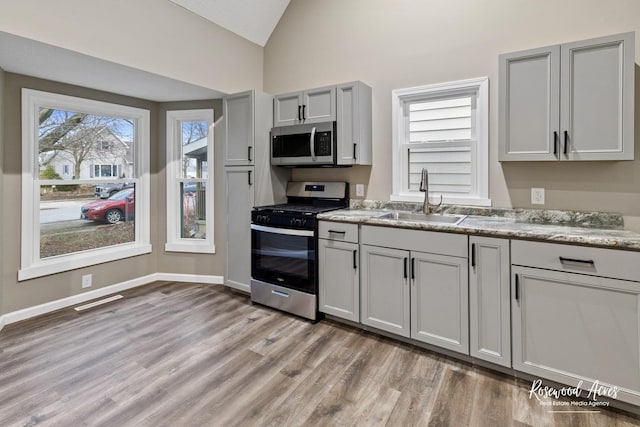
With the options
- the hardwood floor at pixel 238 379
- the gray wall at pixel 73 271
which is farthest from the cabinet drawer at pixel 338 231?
the gray wall at pixel 73 271

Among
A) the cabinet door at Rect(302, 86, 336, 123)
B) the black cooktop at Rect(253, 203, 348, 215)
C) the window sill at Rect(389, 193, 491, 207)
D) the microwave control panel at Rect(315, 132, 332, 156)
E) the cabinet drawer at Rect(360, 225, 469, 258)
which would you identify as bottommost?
the cabinet drawer at Rect(360, 225, 469, 258)

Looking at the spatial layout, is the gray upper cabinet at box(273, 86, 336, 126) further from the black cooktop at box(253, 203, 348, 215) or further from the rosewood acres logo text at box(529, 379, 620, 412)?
the rosewood acres logo text at box(529, 379, 620, 412)

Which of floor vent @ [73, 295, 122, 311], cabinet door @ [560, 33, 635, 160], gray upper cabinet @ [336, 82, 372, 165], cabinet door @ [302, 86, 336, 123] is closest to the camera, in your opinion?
Answer: cabinet door @ [560, 33, 635, 160]

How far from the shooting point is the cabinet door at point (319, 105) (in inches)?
125

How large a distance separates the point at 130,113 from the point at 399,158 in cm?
301

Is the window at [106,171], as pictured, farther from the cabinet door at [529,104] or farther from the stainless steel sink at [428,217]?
the cabinet door at [529,104]

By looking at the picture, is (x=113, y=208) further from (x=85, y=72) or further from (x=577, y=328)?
(x=577, y=328)

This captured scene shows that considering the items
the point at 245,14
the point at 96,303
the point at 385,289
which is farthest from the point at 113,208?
the point at 385,289

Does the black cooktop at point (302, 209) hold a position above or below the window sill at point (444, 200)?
below

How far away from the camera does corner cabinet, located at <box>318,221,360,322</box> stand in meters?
2.76

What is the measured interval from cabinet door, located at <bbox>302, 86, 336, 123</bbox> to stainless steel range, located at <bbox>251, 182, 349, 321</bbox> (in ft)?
2.18

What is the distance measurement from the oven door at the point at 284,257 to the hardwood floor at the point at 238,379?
0.36 meters

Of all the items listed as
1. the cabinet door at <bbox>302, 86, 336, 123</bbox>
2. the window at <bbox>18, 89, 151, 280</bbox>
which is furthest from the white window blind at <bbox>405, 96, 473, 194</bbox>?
the window at <bbox>18, 89, 151, 280</bbox>

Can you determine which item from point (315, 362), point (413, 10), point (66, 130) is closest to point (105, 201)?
point (66, 130)
